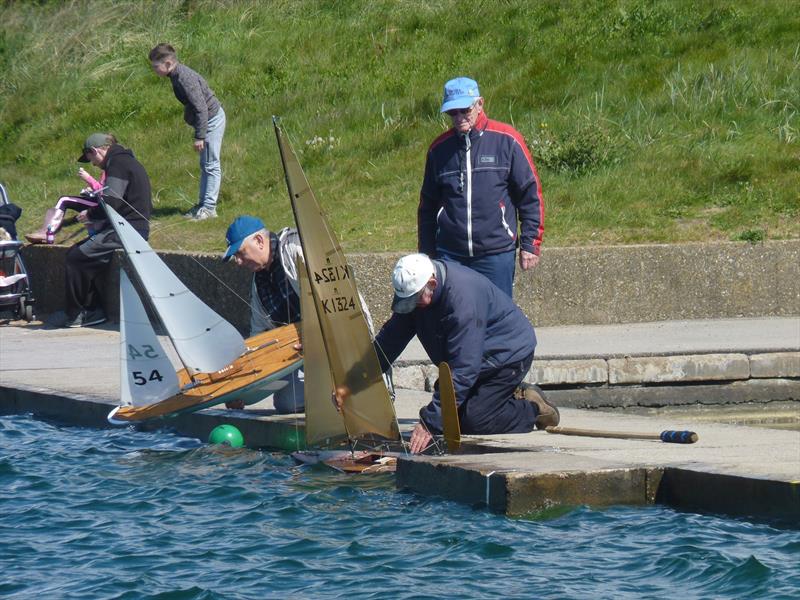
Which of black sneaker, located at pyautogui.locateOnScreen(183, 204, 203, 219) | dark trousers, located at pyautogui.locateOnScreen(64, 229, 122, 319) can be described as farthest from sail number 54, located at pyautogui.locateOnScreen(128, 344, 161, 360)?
black sneaker, located at pyautogui.locateOnScreen(183, 204, 203, 219)

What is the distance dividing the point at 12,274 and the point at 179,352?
6049mm

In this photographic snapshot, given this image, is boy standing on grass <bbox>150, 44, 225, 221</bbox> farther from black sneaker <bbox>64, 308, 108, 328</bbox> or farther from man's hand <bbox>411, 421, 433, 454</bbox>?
man's hand <bbox>411, 421, 433, 454</bbox>

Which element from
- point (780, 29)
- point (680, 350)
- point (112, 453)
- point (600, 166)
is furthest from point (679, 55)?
point (112, 453)

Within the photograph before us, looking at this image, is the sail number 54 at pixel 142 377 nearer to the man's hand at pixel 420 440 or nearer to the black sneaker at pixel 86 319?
the man's hand at pixel 420 440

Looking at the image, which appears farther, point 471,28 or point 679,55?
point 471,28

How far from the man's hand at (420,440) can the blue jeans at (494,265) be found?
149 centimetres

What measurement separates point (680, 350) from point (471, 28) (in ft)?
30.3

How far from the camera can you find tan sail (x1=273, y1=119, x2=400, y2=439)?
797 centimetres

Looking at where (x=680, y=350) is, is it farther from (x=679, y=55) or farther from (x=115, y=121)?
(x=115, y=121)

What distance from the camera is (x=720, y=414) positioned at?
1110 cm

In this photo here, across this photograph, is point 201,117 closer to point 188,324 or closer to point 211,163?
point 211,163

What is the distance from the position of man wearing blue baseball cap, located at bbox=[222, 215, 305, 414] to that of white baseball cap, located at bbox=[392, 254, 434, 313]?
3.24ft

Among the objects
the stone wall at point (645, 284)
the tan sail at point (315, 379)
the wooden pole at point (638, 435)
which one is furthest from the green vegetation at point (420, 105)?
the tan sail at point (315, 379)

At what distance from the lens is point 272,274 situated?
9539 millimetres
